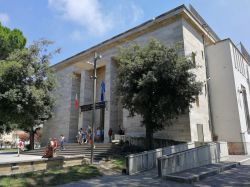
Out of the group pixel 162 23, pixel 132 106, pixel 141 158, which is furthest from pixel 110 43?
pixel 141 158

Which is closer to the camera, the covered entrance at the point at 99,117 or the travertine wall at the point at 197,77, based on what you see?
the travertine wall at the point at 197,77

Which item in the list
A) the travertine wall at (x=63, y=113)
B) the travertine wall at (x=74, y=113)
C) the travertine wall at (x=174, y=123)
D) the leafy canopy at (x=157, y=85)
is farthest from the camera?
the travertine wall at (x=63, y=113)

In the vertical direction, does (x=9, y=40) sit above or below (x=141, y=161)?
above

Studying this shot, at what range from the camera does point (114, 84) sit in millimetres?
22312

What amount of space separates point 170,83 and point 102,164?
6.62m

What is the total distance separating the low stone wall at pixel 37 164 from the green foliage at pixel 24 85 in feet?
9.55

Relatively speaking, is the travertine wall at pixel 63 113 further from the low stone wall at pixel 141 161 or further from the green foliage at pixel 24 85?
the low stone wall at pixel 141 161

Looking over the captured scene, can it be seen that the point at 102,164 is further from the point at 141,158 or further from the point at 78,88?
the point at 78,88

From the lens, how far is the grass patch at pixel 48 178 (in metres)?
8.21

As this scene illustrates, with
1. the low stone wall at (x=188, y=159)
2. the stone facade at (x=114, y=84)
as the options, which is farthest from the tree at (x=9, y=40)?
the low stone wall at (x=188, y=159)

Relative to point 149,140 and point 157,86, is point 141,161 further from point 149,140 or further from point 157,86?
point 157,86

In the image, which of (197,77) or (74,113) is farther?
(74,113)

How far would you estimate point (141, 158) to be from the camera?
36.4 ft

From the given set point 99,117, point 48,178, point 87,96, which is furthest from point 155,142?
point 87,96
